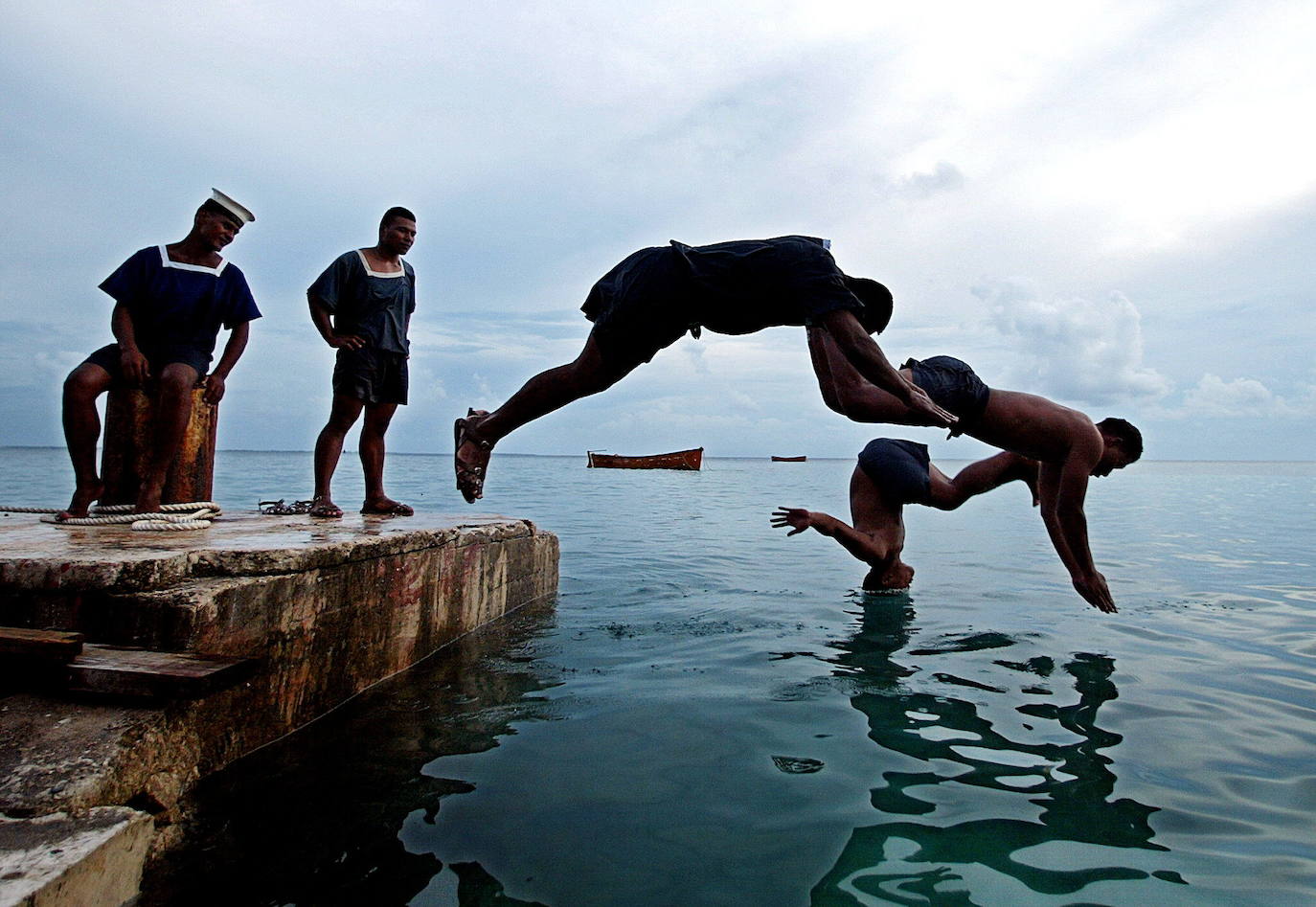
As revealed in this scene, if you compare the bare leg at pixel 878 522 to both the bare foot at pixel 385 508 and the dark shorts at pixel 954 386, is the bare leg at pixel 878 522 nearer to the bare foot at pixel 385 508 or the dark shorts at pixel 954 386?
Result: the dark shorts at pixel 954 386

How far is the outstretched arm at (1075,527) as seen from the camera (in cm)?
439

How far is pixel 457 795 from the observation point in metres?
2.25

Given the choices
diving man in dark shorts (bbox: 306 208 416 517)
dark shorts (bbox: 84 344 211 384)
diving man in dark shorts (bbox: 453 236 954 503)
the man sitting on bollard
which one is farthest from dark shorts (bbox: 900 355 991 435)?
dark shorts (bbox: 84 344 211 384)

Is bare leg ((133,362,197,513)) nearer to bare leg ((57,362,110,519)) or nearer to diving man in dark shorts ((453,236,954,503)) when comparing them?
bare leg ((57,362,110,519))

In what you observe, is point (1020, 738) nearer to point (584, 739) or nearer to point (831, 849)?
point (831, 849)

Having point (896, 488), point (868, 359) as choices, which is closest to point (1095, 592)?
point (896, 488)

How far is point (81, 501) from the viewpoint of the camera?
3.89 meters

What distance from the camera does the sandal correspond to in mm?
4008

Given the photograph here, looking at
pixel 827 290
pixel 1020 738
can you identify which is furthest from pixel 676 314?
pixel 1020 738

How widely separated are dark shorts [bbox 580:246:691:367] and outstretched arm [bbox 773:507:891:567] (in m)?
1.24

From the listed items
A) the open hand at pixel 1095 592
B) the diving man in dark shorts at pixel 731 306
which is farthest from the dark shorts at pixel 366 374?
the open hand at pixel 1095 592

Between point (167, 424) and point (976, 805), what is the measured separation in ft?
12.5

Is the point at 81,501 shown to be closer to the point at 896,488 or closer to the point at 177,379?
the point at 177,379

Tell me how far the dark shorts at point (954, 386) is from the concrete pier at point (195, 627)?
262 centimetres
